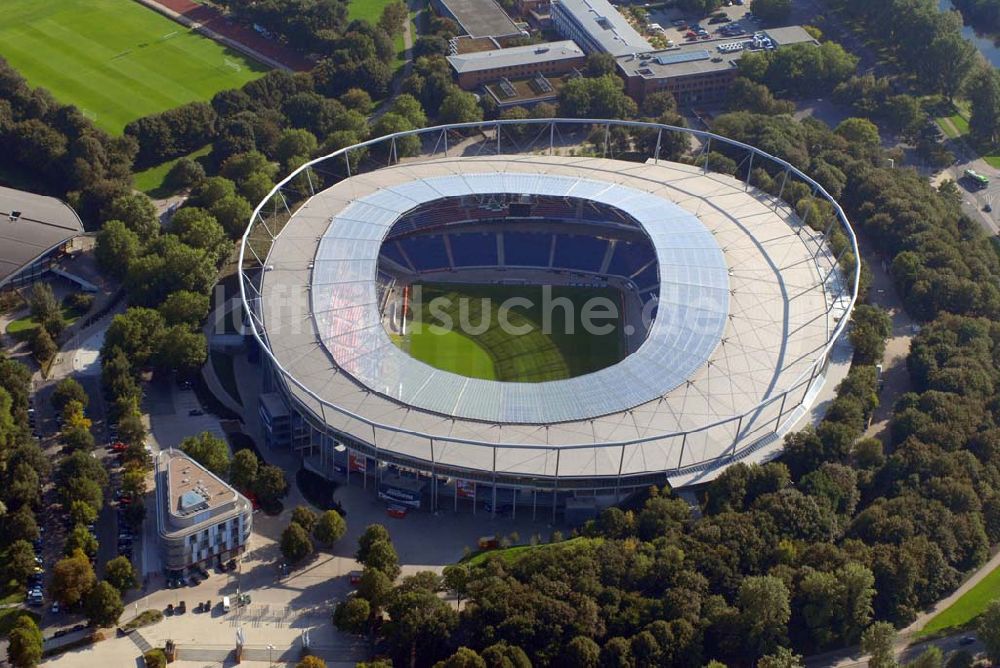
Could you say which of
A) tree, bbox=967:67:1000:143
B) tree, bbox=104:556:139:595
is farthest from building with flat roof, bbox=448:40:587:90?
tree, bbox=104:556:139:595

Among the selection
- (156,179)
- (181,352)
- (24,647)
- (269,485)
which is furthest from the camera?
(156,179)

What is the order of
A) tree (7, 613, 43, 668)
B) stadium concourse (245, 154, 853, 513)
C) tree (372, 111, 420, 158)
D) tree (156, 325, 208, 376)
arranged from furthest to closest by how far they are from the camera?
tree (372, 111, 420, 158)
tree (156, 325, 208, 376)
stadium concourse (245, 154, 853, 513)
tree (7, 613, 43, 668)

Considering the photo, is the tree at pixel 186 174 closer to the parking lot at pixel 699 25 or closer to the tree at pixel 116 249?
the tree at pixel 116 249

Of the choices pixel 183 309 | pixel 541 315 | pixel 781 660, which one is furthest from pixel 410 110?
pixel 781 660

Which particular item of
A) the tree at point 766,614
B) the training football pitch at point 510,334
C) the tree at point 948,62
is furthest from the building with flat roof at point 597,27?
the tree at point 766,614

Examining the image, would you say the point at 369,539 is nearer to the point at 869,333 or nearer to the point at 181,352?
the point at 181,352

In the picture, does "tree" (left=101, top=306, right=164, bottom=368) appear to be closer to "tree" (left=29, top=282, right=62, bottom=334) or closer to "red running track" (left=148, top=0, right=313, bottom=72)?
"tree" (left=29, top=282, right=62, bottom=334)

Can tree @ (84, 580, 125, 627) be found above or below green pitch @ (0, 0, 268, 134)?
below
